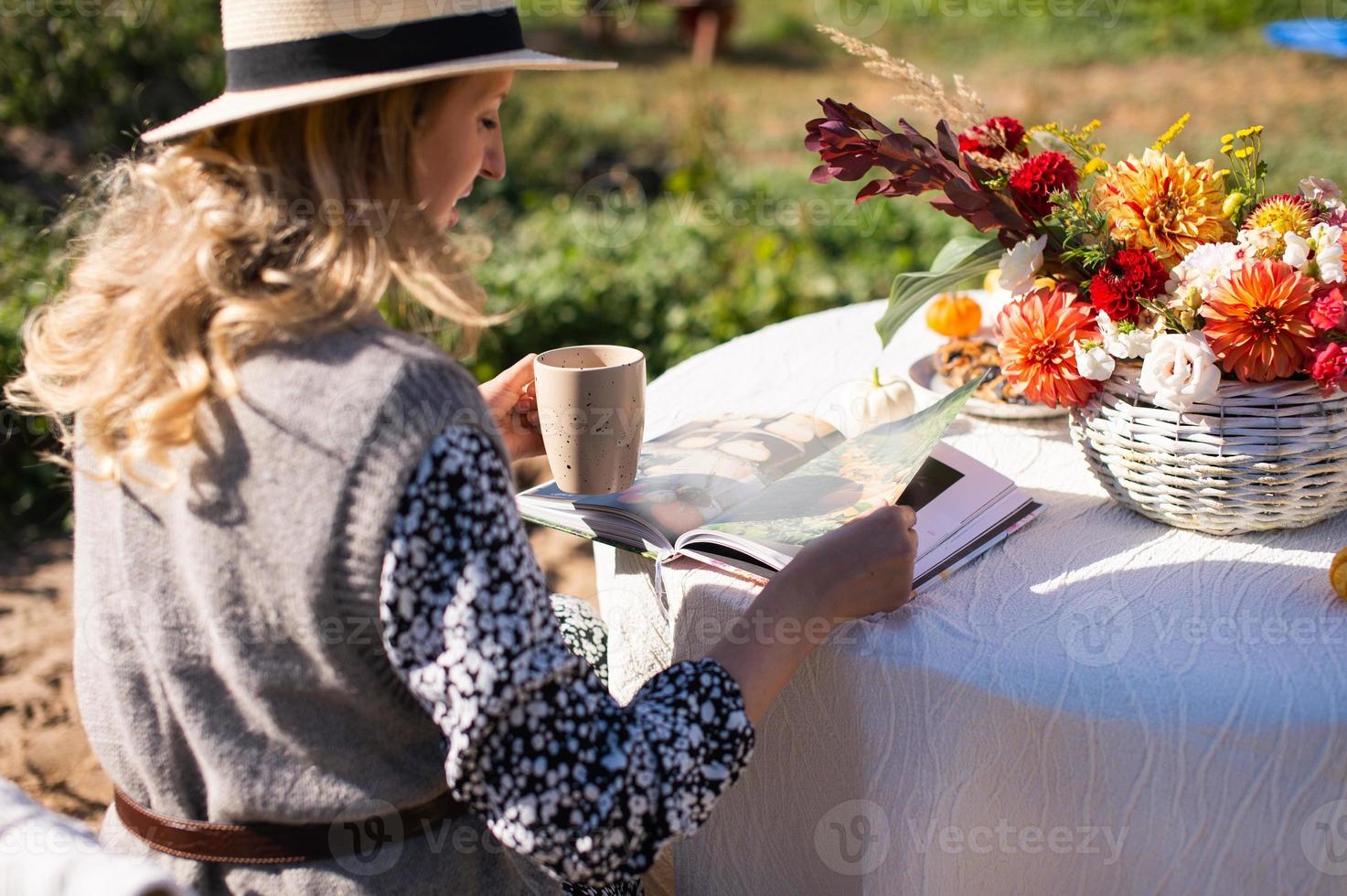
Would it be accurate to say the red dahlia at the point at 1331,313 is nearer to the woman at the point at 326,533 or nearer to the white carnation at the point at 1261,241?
the white carnation at the point at 1261,241

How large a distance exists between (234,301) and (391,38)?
0.29 metres

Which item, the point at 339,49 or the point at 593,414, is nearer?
the point at 339,49

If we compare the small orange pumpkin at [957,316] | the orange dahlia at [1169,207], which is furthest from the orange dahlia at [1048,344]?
the small orange pumpkin at [957,316]

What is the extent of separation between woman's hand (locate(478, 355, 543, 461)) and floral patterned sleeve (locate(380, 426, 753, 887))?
2.15 feet

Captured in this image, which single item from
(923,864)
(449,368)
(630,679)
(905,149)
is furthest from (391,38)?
(923,864)

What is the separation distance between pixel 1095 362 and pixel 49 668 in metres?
2.68

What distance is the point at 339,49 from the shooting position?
1080mm

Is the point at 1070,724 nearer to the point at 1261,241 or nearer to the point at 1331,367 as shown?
the point at 1331,367

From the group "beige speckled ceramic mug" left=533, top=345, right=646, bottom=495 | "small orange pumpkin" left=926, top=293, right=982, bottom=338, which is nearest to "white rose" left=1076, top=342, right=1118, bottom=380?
"beige speckled ceramic mug" left=533, top=345, right=646, bottom=495

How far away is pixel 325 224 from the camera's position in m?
1.05

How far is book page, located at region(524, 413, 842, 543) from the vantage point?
1499 millimetres

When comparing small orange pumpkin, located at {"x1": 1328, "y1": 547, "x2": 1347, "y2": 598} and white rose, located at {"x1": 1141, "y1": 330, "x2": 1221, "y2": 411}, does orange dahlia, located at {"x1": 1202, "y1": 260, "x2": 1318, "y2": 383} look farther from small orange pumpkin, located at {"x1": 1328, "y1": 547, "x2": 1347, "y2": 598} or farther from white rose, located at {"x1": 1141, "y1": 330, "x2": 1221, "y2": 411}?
small orange pumpkin, located at {"x1": 1328, "y1": 547, "x2": 1347, "y2": 598}

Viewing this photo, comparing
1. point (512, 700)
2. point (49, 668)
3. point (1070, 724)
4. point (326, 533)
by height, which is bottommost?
point (49, 668)

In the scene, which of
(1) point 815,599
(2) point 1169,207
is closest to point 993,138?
(2) point 1169,207
